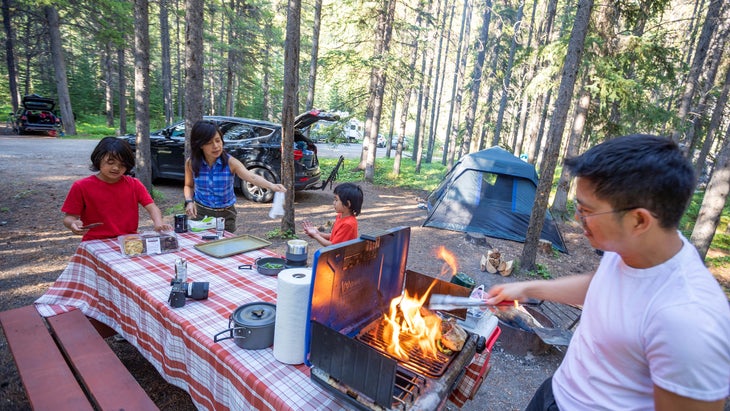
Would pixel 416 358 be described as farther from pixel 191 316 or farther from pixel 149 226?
pixel 149 226

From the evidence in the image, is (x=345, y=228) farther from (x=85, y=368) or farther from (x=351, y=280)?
(x=85, y=368)

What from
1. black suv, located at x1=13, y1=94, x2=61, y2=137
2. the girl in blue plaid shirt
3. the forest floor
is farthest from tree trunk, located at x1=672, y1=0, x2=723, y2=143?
black suv, located at x1=13, y1=94, x2=61, y2=137

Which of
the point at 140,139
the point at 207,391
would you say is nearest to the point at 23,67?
the point at 140,139

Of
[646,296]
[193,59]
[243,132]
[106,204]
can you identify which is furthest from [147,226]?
[646,296]

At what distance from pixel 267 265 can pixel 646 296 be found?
223 centimetres

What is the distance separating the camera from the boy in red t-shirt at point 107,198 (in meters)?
2.65

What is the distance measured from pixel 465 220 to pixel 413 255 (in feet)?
8.38

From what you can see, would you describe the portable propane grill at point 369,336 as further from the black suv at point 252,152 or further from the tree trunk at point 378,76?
the tree trunk at point 378,76

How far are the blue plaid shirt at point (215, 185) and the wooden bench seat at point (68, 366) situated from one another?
61.3 inches

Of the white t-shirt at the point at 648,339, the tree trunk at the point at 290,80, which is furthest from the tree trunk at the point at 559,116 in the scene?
the white t-shirt at the point at 648,339

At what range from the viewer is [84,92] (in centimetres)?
2645

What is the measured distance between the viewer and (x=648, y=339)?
939 mm

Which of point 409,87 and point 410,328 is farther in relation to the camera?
point 409,87

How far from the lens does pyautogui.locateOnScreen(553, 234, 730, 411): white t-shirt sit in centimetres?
82
